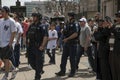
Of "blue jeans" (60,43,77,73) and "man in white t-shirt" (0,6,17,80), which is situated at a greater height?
"man in white t-shirt" (0,6,17,80)

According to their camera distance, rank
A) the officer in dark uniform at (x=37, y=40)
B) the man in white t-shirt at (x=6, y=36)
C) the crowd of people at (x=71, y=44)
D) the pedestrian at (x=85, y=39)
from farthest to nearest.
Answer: the pedestrian at (x=85, y=39) → the officer in dark uniform at (x=37, y=40) → the man in white t-shirt at (x=6, y=36) → the crowd of people at (x=71, y=44)

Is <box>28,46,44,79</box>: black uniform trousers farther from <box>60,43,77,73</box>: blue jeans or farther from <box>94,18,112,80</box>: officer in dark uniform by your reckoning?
<box>94,18,112,80</box>: officer in dark uniform

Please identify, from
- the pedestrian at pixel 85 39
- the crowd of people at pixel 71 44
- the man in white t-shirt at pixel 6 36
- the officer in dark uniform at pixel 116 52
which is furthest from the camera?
the pedestrian at pixel 85 39

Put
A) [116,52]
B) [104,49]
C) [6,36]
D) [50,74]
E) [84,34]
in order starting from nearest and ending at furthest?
[116,52], [104,49], [6,36], [50,74], [84,34]

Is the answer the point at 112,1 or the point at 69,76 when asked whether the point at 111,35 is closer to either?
the point at 69,76

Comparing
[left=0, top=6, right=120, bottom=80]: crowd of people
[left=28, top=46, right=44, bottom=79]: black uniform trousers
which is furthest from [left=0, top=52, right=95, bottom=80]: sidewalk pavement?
[left=28, top=46, right=44, bottom=79]: black uniform trousers

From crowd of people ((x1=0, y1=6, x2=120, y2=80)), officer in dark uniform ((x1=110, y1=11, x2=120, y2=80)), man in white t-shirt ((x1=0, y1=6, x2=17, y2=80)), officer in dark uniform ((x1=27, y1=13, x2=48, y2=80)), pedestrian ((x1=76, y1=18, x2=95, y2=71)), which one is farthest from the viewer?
pedestrian ((x1=76, y1=18, x2=95, y2=71))

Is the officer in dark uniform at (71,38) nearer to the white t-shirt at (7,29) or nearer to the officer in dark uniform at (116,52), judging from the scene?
the white t-shirt at (7,29)

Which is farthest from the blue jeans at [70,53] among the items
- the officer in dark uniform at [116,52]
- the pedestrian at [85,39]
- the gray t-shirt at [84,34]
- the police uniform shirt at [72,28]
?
the officer in dark uniform at [116,52]

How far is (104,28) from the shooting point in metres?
10.1

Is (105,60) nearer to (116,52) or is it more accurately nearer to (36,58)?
(116,52)

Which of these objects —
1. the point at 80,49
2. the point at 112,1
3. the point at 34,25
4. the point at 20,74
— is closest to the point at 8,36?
the point at 34,25

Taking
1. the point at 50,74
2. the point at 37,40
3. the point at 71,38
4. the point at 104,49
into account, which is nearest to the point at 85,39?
the point at 71,38

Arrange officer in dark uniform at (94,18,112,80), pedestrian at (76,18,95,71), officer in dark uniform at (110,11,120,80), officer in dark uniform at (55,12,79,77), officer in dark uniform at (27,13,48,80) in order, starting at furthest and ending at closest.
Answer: pedestrian at (76,18,95,71)
officer in dark uniform at (55,12,79,77)
officer in dark uniform at (27,13,48,80)
officer in dark uniform at (94,18,112,80)
officer in dark uniform at (110,11,120,80)
